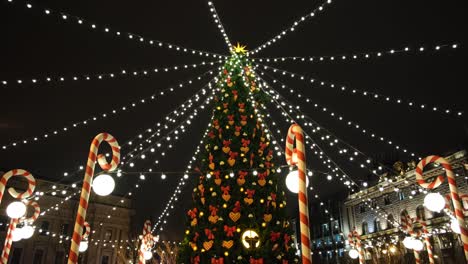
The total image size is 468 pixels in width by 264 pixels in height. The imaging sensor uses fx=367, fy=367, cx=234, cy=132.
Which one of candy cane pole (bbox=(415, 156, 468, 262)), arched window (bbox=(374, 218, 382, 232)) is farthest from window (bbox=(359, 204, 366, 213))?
candy cane pole (bbox=(415, 156, 468, 262))

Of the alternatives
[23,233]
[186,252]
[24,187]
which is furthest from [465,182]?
[24,187]

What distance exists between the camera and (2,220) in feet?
101

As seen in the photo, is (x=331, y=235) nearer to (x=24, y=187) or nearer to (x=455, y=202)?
(x=24, y=187)

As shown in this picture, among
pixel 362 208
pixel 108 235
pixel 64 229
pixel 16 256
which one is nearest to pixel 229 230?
pixel 16 256

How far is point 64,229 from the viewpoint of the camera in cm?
3441

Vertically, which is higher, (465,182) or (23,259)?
(465,182)

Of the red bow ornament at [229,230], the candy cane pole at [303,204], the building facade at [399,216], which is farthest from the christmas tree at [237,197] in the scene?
the building facade at [399,216]

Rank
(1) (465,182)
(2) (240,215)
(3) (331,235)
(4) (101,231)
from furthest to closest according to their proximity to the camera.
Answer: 1. (3) (331,235)
2. (4) (101,231)
3. (1) (465,182)
4. (2) (240,215)

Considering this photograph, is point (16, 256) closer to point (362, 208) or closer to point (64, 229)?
point (64, 229)

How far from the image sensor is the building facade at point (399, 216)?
2691 centimetres

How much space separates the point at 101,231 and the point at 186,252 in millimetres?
31725

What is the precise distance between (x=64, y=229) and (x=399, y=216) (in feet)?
102

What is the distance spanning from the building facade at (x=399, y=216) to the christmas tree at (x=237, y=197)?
554 inches

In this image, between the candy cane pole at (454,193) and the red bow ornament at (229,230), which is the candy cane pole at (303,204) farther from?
the candy cane pole at (454,193)
